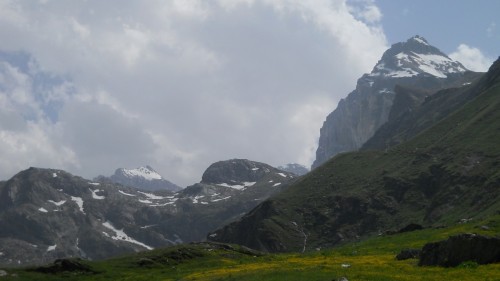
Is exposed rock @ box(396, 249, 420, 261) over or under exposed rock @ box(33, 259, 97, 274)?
under

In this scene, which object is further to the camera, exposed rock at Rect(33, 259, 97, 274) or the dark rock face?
exposed rock at Rect(33, 259, 97, 274)

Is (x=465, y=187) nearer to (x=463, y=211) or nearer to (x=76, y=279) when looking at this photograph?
(x=463, y=211)

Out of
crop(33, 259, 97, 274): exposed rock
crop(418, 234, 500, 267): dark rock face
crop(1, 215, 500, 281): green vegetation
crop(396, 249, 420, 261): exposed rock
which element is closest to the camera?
crop(1, 215, 500, 281): green vegetation

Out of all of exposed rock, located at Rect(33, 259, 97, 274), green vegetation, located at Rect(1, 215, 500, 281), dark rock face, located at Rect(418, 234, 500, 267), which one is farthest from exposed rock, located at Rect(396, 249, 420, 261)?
exposed rock, located at Rect(33, 259, 97, 274)

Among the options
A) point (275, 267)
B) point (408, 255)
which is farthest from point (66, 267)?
point (408, 255)

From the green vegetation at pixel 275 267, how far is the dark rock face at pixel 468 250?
4.90 ft

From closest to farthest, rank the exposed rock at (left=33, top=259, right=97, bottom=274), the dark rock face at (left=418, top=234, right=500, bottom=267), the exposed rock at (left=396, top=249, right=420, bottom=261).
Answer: the dark rock face at (left=418, top=234, right=500, bottom=267)
the exposed rock at (left=396, top=249, right=420, bottom=261)
the exposed rock at (left=33, top=259, right=97, bottom=274)

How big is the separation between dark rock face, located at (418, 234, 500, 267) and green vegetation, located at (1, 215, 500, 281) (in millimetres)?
1492

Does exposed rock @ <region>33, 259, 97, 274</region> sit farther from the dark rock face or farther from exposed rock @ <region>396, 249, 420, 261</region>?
the dark rock face

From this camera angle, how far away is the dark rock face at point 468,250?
1774 inches

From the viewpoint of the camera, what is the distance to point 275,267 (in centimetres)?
5947

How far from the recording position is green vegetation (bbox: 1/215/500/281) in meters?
42.8

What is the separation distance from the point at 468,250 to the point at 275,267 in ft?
71.0

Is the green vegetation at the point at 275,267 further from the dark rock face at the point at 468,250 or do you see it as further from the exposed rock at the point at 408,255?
the dark rock face at the point at 468,250
